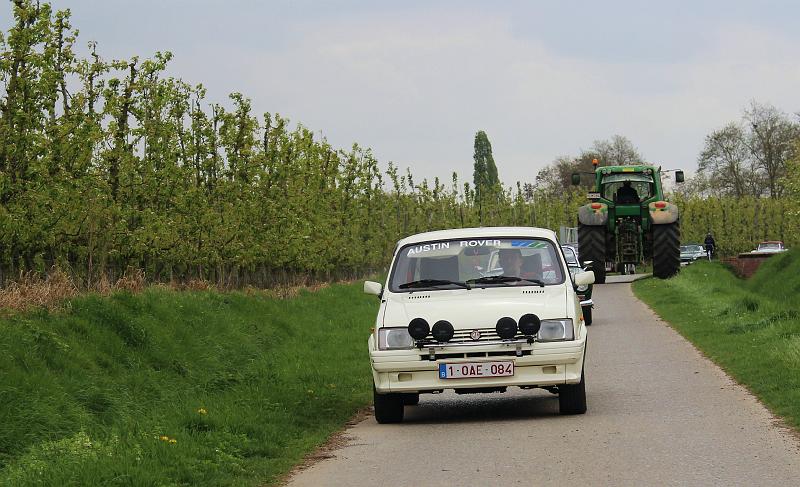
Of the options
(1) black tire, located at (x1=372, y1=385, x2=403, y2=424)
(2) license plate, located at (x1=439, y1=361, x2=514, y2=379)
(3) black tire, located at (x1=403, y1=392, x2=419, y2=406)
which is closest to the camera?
(2) license plate, located at (x1=439, y1=361, x2=514, y2=379)

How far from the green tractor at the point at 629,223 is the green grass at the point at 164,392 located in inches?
761

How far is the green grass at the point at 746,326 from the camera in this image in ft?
44.3

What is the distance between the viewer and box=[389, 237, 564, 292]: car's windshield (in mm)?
13023

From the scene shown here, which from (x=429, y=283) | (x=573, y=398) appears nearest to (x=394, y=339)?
(x=429, y=283)

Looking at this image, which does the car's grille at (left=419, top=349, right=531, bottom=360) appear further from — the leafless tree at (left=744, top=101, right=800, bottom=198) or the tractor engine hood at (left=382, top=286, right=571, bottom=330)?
the leafless tree at (left=744, top=101, right=800, bottom=198)

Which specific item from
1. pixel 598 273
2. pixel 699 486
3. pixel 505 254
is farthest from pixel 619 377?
pixel 598 273

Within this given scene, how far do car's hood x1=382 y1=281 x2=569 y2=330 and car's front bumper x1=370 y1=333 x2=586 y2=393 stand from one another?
10.8 inches

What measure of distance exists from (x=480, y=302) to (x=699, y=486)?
4398mm

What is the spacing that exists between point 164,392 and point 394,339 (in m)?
3.30

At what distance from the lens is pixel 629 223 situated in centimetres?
4103

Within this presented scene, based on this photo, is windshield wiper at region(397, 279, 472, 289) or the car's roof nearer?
windshield wiper at region(397, 279, 472, 289)

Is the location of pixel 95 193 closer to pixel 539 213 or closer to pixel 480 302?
pixel 480 302

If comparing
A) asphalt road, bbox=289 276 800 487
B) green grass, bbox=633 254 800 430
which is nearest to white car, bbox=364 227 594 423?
asphalt road, bbox=289 276 800 487

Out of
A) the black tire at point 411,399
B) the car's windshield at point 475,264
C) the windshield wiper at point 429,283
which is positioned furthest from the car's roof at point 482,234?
the black tire at point 411,399
